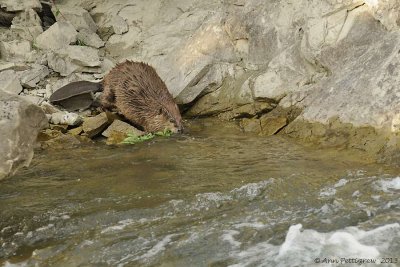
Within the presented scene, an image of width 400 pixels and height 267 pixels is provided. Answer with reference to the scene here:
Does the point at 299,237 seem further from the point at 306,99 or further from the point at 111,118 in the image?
the point at 111,118

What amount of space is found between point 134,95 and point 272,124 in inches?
82.3

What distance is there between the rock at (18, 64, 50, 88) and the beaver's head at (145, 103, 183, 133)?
1981 millimetres

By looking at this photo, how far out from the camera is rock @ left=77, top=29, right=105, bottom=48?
8.60 meters

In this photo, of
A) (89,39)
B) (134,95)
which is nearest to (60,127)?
(134,95)

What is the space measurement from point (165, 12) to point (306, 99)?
12.7 ft

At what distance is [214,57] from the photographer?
7.25 meters

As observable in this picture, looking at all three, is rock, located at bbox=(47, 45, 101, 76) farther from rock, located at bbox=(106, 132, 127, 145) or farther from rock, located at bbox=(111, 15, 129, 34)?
rock, located at bbox=(106, 132, 127, 145)

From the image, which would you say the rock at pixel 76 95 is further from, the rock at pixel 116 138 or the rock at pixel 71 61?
Answer: the rock at pixel 116 138

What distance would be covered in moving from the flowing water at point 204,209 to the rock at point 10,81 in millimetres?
2223

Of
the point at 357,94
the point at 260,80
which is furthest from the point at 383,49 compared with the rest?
the point at 260,80

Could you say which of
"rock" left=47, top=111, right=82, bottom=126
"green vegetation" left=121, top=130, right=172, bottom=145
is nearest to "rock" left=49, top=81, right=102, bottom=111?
"rock" left=47, top=111, right=82, bottom=126

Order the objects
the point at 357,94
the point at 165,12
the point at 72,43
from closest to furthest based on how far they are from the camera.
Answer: the point at 357,94, the point at 72,43, the point at 165,12

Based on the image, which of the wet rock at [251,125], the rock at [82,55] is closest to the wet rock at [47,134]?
the rock at [82,55]

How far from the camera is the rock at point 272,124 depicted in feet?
20.0
